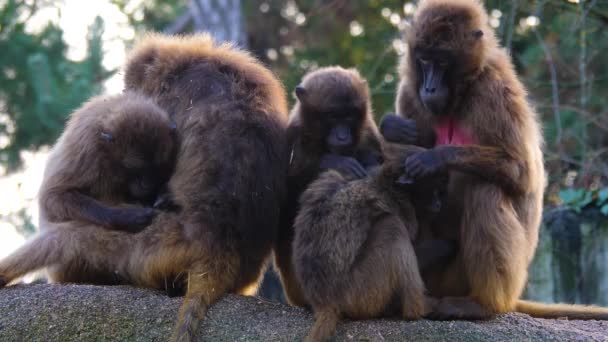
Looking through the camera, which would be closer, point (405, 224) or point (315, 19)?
point (405, 224)

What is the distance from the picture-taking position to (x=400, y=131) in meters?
6.08

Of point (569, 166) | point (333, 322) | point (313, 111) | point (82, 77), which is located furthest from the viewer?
point (82, 77)

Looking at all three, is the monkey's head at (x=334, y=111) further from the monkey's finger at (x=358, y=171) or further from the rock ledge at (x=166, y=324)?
the rock ledge at (x=166, y=324)

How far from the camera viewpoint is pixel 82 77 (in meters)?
13.7

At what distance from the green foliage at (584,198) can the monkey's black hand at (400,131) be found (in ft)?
10.5

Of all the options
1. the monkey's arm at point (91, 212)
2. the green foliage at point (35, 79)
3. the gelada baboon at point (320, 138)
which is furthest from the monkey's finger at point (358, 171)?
the green foliage at point (35, 79)

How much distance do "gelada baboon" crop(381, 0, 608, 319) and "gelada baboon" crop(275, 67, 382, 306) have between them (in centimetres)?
24

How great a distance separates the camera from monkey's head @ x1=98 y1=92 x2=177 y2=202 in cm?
588

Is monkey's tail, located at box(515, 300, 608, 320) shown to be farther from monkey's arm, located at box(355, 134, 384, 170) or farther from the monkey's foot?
monkey's arm, located at box(355, 134, 384, 170)

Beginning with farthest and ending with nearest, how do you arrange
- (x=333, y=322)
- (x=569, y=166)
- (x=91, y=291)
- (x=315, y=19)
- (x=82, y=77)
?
(x=315, y=19) < (x=82, y=77) < (x=569, y=166) < (x=91, y=291) < (x=333, y=322)

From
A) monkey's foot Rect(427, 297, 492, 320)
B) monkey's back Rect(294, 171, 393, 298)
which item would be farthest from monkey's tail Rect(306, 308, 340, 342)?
monkey's foot Rect(427, 297, 492, 320)

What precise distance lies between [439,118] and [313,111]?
89 centimetres

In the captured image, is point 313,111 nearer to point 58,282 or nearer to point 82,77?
point 58,282

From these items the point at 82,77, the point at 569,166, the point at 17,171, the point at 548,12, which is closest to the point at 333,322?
the point at 569,166
